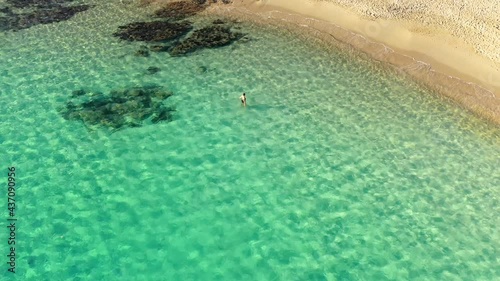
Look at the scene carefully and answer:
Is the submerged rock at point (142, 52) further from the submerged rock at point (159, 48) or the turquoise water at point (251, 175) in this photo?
the turquoise water at point (251, 175)

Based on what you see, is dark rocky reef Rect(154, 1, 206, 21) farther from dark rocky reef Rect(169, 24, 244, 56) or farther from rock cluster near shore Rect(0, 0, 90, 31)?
rock cluster near shore Rect(0, 0, 90, 31)

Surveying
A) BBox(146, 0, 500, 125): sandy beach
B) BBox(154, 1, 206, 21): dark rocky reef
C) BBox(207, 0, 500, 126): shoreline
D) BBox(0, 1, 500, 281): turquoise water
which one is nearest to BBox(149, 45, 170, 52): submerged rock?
BBox(0, 1, 500, 281): turquoise water

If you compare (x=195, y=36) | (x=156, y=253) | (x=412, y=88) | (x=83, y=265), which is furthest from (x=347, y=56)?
(x=83, y=265)

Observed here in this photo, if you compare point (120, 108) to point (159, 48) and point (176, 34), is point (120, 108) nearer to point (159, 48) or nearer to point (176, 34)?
point (159, 48)

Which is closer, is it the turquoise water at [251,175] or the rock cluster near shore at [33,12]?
the turquoise water at [251,175]

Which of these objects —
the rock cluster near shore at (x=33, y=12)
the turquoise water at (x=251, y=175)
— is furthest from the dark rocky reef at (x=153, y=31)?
the rock cluster near shore at (x=33, y=12)

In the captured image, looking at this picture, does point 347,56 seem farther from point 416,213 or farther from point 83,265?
point 83,265
